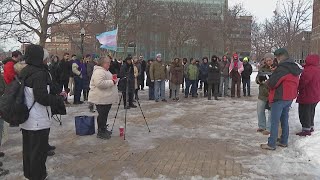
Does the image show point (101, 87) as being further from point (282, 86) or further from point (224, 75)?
point (224, 75)

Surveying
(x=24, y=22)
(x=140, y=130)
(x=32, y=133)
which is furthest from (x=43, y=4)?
(x=32, y=133)

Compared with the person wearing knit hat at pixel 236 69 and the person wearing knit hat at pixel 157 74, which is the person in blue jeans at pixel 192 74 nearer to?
the person wearing knit hat at pixel 236 69

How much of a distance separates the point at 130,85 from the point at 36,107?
8827 mm

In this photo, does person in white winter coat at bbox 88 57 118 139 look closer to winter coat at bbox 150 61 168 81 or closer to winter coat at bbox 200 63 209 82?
winter coat at bbox 150 61 168 81

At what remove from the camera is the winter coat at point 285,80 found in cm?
771

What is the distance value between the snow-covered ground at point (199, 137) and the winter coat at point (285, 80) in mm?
1087

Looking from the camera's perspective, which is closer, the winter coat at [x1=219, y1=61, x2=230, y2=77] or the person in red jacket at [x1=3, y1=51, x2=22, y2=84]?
the person in red jacket at [x1=3, y1=51, x2=22, y2=84]

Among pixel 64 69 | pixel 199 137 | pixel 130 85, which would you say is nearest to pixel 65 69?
pixel 64 69

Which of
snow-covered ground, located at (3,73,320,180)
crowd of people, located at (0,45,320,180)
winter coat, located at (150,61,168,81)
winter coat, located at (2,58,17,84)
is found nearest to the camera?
crowd of people, located at (0,45,320,180)

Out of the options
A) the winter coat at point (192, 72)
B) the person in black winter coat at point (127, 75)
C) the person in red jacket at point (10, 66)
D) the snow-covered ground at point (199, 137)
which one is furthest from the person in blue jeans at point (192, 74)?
the person in red jacket at point (10, 66)

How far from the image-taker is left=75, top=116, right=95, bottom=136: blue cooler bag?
30.8ft

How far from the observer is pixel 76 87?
15.4 metres

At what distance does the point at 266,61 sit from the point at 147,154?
4.09 metres

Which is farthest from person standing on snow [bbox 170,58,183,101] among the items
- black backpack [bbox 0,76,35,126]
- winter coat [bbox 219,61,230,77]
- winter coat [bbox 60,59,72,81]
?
black backpack [bbox 0,76,35,126]
